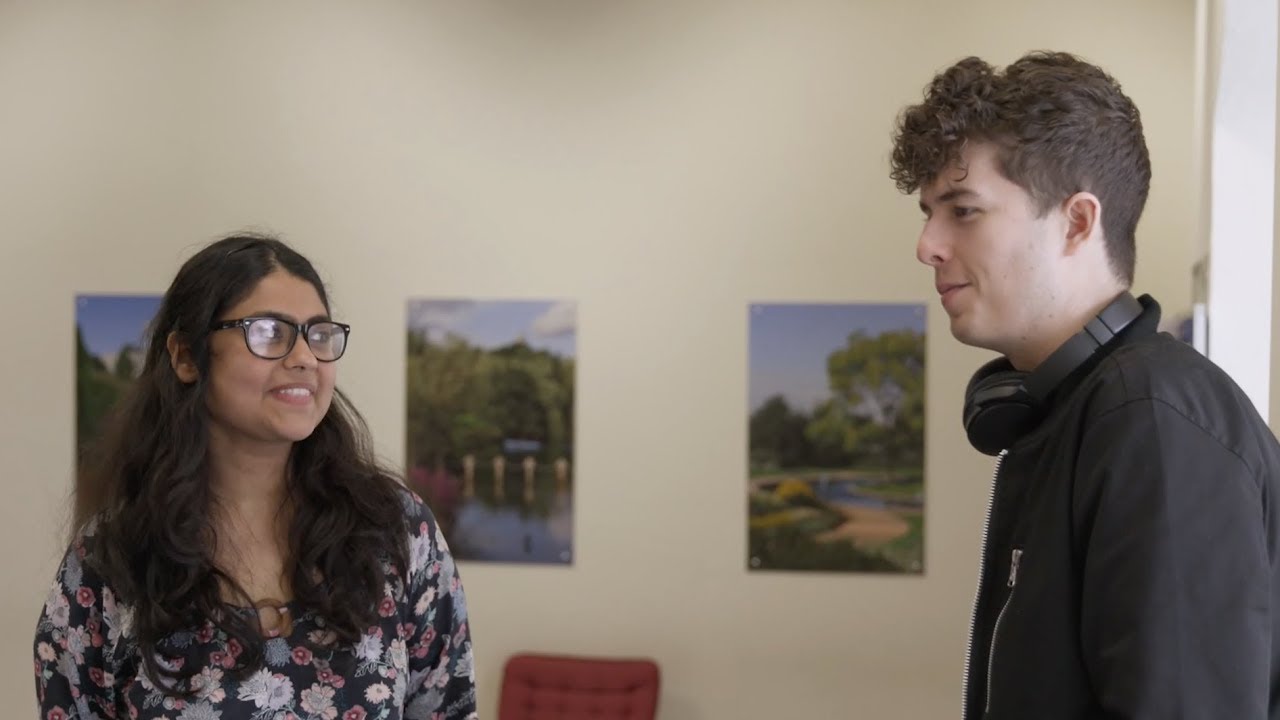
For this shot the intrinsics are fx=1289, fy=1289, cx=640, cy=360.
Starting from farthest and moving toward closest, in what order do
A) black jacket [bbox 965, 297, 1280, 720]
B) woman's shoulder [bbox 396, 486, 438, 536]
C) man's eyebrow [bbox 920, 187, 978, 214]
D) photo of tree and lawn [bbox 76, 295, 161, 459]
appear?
photo of tree and lawn [bbox 76, 295, 161, 459] → woman's shoulder [bbox 396, 486, 438, 536] → man's eyebrow [bbox 920, 187, 978, 214] → black jacket [bbox 965, 297, 1280, 720]

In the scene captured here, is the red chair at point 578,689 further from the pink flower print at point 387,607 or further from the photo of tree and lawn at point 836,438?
the pink flower print at point 387,607

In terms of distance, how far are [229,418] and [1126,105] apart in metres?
1.73

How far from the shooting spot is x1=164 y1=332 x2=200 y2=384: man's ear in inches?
101

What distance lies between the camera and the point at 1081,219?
5.45 ft

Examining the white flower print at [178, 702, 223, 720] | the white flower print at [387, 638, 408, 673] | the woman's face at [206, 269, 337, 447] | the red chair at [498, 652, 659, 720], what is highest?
the woman's face at [206, 269, 337, 447]

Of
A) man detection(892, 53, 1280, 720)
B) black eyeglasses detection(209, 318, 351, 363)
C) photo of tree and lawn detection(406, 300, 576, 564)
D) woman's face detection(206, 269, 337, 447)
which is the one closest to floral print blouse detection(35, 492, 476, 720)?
woman's face detection(206, 269, 337, 447)

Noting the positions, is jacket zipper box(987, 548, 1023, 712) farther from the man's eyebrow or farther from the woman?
the woman

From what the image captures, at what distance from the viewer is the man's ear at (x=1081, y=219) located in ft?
5.42

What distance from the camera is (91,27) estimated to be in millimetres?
6246

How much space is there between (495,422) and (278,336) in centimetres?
348

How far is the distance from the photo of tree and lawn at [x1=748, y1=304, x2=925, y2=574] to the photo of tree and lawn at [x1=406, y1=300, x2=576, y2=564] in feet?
2.92

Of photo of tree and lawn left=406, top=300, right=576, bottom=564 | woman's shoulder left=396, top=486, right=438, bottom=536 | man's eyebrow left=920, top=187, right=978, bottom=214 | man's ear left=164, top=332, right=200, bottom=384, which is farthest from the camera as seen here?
photo of tree and lawn left=406, top=300, right=576, bottom=564

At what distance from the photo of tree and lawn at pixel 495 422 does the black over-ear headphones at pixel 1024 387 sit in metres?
4.18

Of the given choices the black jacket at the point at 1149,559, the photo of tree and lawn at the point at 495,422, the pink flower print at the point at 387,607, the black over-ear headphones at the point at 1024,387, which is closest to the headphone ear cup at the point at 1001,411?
the black over-ear headphones at the point at 1024,387
